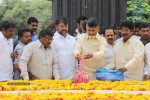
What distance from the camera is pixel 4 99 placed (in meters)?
6.65

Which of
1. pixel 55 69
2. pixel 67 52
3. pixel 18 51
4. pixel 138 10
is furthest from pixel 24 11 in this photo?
pixel 55 69

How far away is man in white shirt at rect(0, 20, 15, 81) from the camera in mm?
10336

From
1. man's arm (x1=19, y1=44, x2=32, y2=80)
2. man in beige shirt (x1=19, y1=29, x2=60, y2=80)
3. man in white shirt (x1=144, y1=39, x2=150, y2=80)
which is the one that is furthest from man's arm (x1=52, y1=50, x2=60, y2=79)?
man in white shirt (x1=144, y1=39, x2=150, y2=80)

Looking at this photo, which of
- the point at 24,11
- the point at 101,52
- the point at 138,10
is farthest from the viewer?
the point at 24,11

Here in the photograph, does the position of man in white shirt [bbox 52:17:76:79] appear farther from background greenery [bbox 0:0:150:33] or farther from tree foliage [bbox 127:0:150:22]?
background greenery [bbox 0:0:150:33]

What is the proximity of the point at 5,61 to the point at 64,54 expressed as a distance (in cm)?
122

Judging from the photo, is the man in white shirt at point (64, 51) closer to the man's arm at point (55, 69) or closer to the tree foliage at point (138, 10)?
the man's arm at point (55, 69)

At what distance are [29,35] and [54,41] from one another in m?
0.52

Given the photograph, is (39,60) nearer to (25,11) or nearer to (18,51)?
(18,51)

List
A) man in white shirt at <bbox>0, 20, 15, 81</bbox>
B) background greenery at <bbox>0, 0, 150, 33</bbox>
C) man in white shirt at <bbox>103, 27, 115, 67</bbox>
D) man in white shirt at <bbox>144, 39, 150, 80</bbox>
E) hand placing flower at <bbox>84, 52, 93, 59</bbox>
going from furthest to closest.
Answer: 1. background greenery at <bbox>0, 0, 150, 33</bbox>
2. man in white shirt at <bbox>103, 27, 115, 67</bbox>
3. man in white shirt at <bbox>0, 20, 15, 81</bbox>
4. man in white shirt at <bbox>144, 39, 150, 80</bbox>
5. hand placing flower at <bbox>84, 52, 93, 59</bbox>

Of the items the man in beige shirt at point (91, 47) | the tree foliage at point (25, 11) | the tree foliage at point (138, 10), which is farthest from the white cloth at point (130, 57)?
the tree foliage at point (25, 11)

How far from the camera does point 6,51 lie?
34.2 feet

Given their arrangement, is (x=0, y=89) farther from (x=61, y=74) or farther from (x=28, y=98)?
(x=61, y=74)

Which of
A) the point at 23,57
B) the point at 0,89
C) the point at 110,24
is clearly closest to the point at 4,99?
the point at 0,89
